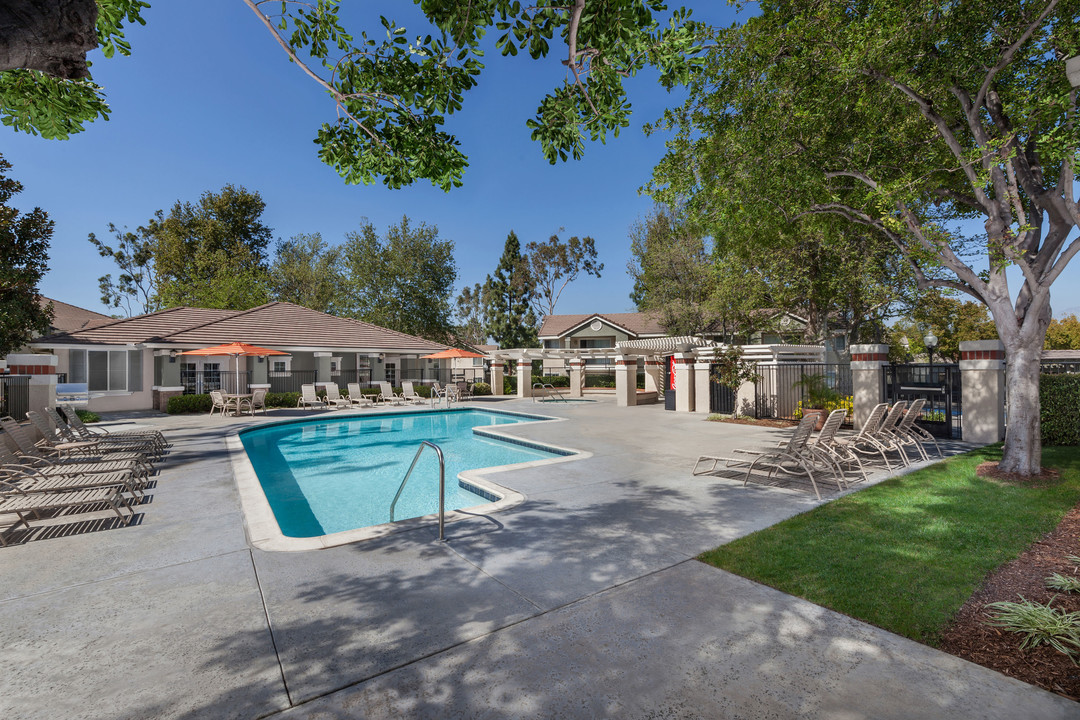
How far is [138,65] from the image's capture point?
20.0 ft

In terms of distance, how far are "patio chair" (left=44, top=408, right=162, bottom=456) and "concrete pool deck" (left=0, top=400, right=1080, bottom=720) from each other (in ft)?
16.6

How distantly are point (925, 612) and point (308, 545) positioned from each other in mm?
5461

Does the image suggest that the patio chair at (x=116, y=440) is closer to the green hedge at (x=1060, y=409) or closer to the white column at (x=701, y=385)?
the white column at (x=701, y=385)

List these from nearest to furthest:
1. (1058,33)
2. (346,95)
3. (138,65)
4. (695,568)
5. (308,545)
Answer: (695,568) < (308,545) < (346,95) < (138,65) < (1058,33)

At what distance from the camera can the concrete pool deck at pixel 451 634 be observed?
2.70m

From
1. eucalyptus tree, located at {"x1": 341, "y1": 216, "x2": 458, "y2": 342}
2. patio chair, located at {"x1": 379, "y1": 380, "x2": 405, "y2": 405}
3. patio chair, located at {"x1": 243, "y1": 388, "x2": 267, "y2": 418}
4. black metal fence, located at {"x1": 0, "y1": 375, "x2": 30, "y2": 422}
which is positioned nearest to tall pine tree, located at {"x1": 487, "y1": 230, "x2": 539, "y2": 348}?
eucalyptus tree, located at {"x1": 341, "y1": 216, "x2": 458, "y2": 342}

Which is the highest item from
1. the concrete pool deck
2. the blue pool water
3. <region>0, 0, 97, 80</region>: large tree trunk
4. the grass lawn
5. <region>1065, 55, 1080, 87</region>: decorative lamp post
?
<region>1065, 55, 1080, 87</region>: decorative lamp post

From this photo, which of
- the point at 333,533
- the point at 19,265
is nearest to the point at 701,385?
the point at 333,533

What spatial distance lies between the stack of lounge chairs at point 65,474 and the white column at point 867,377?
15.5 m

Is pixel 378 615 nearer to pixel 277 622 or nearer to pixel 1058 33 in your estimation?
pixel 277 622

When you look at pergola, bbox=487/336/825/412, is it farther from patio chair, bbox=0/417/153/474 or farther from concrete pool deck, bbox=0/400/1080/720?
patio chair, bbox=0/417/153/474

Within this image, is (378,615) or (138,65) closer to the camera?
(378,615)

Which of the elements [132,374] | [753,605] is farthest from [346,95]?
[132,374]

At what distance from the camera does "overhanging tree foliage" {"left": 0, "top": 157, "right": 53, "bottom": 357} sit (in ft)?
47.3
